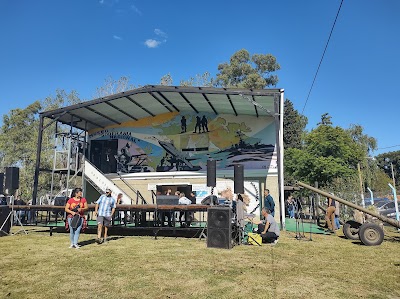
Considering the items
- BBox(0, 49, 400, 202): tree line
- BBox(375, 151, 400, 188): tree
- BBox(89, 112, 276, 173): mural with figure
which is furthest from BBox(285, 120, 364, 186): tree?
BBox(375, 151, 400, 188): tree

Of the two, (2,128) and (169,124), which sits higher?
(2,128)

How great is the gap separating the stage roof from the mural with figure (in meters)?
0.44

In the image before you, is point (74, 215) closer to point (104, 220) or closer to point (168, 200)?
point (104, 220)

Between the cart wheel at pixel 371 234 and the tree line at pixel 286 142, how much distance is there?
15.9m

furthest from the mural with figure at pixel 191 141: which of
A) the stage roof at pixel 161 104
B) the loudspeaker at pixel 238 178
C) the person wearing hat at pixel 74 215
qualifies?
the person wearing hat at pixel 74 215

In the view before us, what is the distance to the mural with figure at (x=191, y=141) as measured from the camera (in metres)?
16.6

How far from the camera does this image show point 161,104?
1728 cm

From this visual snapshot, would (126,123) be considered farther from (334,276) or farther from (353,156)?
(353,156)

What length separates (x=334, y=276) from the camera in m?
5.28

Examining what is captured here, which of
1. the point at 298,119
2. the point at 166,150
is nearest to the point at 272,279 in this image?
the point at 166,150

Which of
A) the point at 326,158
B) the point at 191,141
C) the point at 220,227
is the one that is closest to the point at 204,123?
the point at 191,141

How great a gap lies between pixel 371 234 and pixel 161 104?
472 inches

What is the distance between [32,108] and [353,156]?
3592 centimetres

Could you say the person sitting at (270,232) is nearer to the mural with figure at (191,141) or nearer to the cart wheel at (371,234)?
the cart wheel at (371,234)
